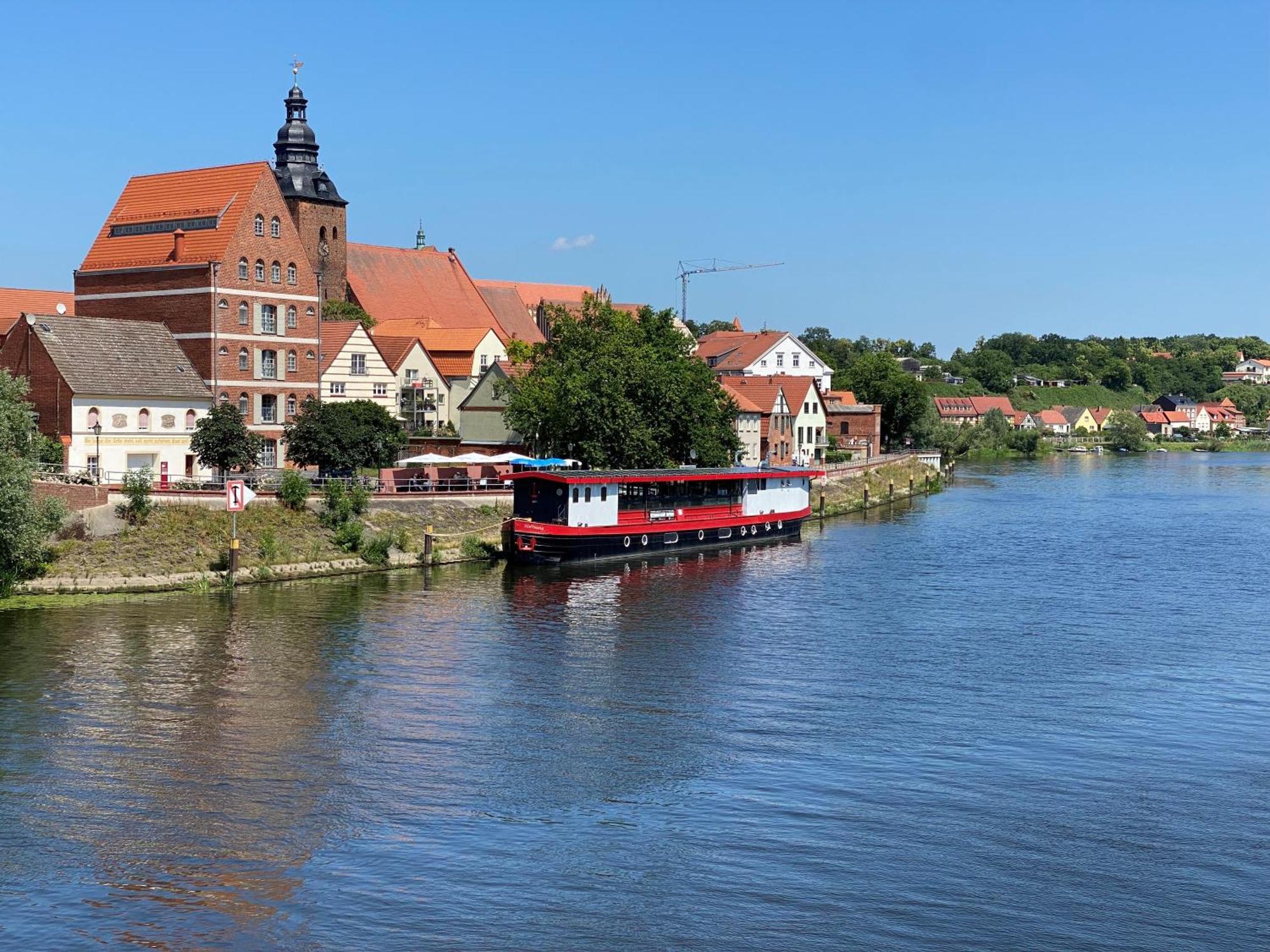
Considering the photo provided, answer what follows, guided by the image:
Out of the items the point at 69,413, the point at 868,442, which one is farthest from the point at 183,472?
the point at 868,442

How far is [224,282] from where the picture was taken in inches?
2650

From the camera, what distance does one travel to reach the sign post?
51.1m

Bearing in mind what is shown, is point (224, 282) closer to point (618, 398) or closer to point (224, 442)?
point (224, 442)

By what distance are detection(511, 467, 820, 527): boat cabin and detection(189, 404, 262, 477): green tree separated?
11559 mm

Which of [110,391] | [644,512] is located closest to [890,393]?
[644,512]

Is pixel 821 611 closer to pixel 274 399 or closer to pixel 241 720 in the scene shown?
pixel 241 720

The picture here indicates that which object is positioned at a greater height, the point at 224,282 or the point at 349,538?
the point at 224,282

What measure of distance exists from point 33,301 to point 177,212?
20.9 m

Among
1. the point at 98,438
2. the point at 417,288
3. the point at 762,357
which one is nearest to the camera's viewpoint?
the point at 98,438

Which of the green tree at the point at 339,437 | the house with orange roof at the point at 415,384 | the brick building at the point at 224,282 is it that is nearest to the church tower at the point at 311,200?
the house with orange roof at the point at 415,384

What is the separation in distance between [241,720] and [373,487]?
29.6 m

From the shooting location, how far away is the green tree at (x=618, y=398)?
72812 millimetres

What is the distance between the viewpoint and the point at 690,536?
68.6 meters

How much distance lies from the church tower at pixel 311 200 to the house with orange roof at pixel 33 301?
57.2 ft
